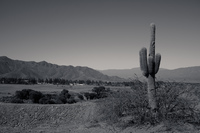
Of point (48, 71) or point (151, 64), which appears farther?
point (48, 71)

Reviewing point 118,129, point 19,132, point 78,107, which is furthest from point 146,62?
point 78,107

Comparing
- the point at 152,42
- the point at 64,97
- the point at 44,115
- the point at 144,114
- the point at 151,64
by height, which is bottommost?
the point at 64,97

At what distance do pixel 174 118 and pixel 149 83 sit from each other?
6.53ft

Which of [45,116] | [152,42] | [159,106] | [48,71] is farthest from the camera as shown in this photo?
[48,71]

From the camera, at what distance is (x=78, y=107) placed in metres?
16.1

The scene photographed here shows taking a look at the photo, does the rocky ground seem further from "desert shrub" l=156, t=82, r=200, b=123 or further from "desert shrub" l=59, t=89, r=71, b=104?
"desert shrub" l=59, t=89, r=71, b=104

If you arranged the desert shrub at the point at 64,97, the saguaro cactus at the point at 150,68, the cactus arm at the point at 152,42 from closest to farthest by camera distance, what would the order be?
the saguaro cactus at the point at 150,68, the cactus arm at the point at 152,42, the desert shrub at the point at 64,97

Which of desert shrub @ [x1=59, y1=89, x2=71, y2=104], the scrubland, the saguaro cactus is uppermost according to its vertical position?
the saguaro cactus

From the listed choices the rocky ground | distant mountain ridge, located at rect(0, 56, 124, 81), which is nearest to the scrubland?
the rocky ground

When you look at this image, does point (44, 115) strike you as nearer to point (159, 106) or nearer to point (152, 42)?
point (159, 106)

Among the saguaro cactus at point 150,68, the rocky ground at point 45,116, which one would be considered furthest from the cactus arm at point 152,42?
the rocky ground at point 45,116

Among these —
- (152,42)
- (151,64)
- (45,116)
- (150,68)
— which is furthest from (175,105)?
(45,116)

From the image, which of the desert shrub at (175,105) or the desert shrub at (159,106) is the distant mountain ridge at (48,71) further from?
the desert shrub at (175,105)

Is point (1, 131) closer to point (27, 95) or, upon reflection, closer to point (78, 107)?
point (78, 107)
